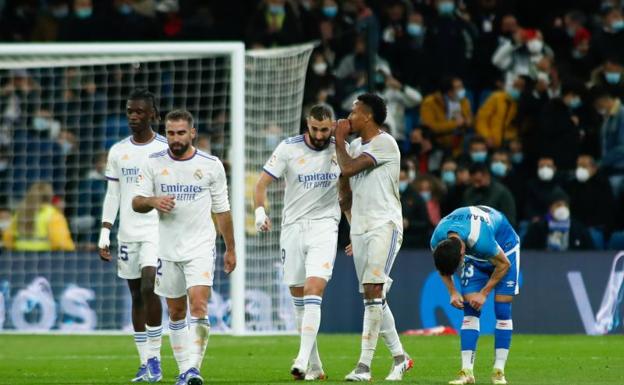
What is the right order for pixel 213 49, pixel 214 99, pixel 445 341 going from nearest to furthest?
1. pixel 445 341
2. pixel 213 49
3. pixel 214 99

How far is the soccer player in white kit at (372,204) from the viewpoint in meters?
12.5

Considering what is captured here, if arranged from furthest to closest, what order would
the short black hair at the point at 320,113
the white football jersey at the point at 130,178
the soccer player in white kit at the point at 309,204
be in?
the white football jersey at the point at 130,178, the soccer player in white kit at the point at 309,204, the short black hair at the point at 320,113

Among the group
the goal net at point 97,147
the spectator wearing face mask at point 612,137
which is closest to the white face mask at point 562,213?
the spectator wearing face mask at point 612,137

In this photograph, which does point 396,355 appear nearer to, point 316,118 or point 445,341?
point 316,118

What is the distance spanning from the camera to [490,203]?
19594mm

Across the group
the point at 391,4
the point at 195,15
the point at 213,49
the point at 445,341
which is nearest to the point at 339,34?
the point at 391,4

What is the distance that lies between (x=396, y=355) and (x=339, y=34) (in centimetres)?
1161

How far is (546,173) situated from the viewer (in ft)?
67.6

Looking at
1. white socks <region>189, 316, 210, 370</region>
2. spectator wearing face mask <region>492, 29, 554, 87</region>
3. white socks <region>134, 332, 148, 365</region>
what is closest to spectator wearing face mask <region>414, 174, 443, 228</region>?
spectator wearing face mask <region>492, 29, 554, 87</region>

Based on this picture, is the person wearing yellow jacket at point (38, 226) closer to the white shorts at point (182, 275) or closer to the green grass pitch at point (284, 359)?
the green grass pitch at point (284, 359)

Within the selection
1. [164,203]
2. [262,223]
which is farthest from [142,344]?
[164,203]

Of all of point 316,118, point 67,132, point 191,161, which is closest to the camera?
point 191,161

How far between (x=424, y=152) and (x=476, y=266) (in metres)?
9.78

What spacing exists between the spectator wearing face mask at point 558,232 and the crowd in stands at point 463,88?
2 cm
